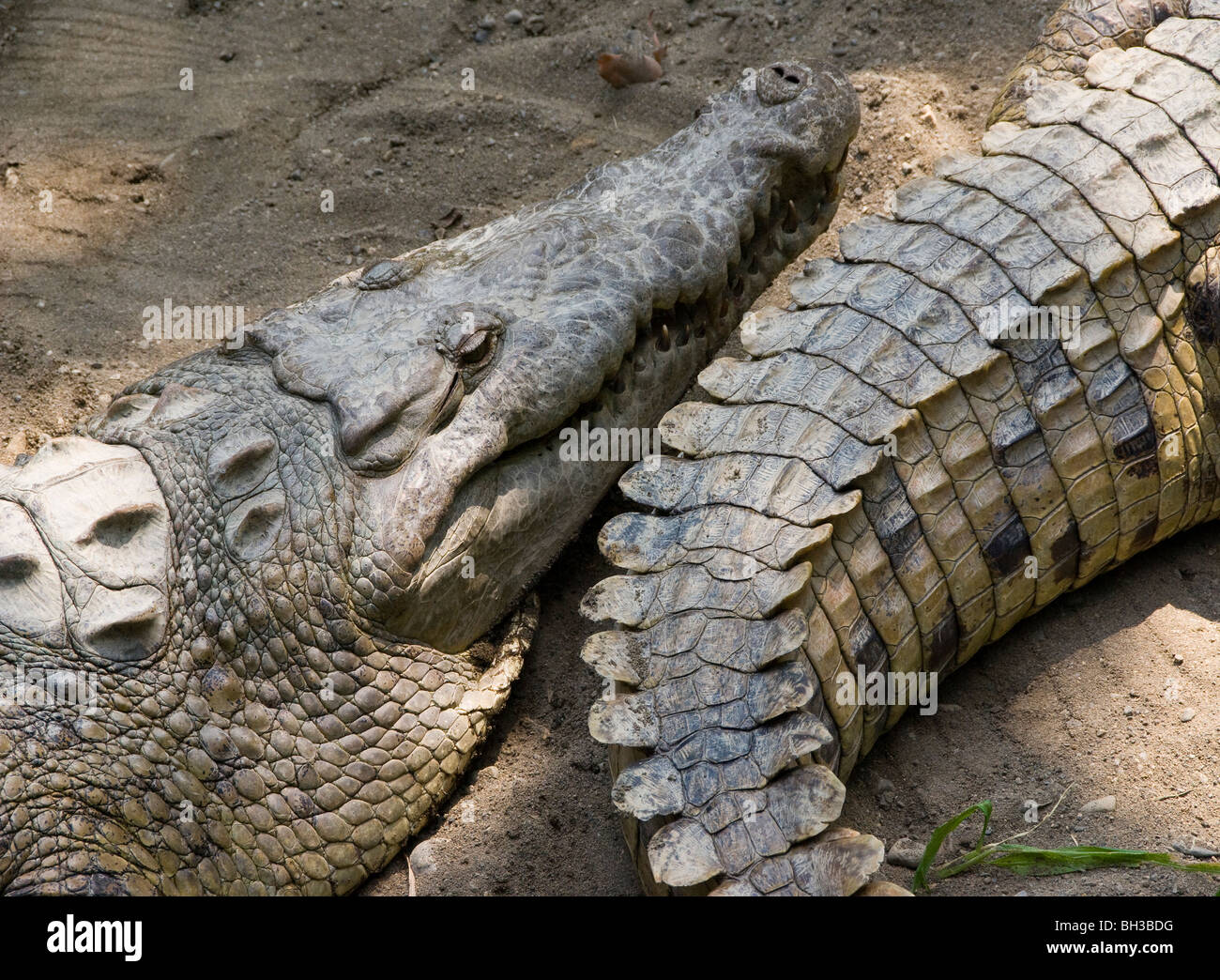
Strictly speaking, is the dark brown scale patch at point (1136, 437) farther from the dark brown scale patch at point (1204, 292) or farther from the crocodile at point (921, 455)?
the dark brown scale patch at point (1204, 292)

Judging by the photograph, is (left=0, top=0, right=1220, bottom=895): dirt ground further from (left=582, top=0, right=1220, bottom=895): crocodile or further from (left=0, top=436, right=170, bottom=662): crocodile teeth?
(left=0, top=436, right=170, bottom=662): crocodile teeth

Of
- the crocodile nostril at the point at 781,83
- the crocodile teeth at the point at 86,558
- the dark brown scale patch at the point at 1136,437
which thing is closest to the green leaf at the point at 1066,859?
the dark brown scale patch at the point at 1136,437

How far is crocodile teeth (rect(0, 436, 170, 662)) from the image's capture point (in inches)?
A: 101

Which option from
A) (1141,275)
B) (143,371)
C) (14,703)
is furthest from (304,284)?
(1141,275)

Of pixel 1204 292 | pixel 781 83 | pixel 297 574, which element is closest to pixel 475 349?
pixel 297 574

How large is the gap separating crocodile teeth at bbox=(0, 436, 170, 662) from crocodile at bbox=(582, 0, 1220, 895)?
98cm

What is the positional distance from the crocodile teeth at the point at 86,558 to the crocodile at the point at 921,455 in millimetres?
979

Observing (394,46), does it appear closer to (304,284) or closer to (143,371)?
(304,284)

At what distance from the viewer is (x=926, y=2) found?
4488mm

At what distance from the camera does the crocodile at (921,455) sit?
2352 millimetres

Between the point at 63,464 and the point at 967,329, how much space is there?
2.09m

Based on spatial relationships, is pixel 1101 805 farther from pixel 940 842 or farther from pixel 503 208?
pixel 503 208

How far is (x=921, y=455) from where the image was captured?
105 inches

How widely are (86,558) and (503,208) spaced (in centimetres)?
215
